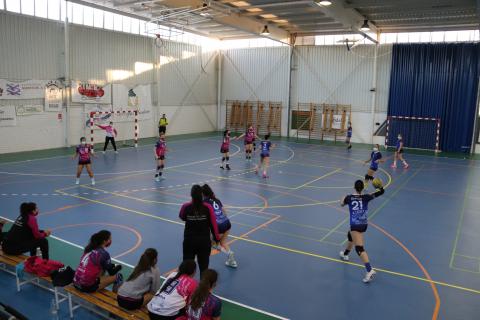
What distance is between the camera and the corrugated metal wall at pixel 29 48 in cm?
2253

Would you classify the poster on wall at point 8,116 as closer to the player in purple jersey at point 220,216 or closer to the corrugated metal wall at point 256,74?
the player in purple jersey at point 220,216

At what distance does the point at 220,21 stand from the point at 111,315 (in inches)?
951

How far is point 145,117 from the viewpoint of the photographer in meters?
32.2

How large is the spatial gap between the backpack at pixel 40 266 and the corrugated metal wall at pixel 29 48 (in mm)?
18339

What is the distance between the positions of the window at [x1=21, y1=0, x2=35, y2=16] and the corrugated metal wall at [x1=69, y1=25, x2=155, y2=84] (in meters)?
2.51

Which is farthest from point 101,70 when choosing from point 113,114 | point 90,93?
point 113,114

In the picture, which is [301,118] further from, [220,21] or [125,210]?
[125,210]

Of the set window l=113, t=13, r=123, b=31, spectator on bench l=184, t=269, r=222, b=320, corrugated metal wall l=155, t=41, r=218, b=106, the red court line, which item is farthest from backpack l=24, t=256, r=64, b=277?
corrugated metal wall l=155, t=41, r=218, b=106

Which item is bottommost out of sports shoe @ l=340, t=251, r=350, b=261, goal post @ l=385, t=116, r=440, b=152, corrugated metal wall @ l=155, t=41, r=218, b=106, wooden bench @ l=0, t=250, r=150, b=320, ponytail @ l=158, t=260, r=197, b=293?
sports shoe @ l=340, t=251, r=350, b=261

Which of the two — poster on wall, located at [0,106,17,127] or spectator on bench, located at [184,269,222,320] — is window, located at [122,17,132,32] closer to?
poster on wall, located at [0,106,17,127]

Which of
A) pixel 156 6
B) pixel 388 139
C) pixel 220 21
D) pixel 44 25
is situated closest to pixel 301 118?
pixel 388 139

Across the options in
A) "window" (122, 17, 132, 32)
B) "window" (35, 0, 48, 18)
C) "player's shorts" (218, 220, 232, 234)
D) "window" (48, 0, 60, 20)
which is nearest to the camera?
"player's shorts" (218, 220, 232, 234)

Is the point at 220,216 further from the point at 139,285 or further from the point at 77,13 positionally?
the point at 77,13

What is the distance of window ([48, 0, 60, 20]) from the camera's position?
80.4ft
